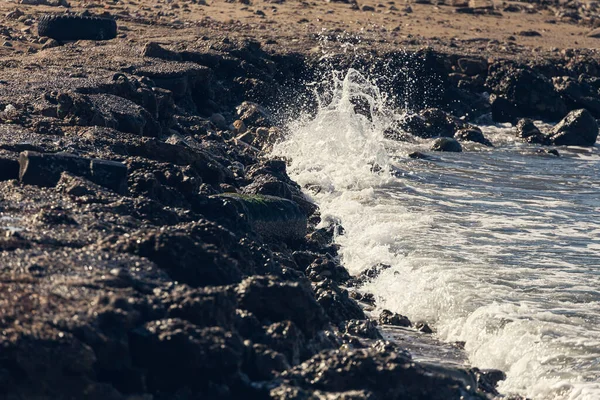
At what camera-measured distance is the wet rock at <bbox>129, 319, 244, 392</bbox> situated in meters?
5.75

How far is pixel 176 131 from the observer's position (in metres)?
15.4

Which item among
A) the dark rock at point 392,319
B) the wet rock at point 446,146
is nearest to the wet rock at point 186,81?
the wet rock at point 446,146

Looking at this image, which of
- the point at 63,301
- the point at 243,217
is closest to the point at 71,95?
the point at 243,217

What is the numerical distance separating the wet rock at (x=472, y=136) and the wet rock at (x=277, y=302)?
15.2 m

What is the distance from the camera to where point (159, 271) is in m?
6.70

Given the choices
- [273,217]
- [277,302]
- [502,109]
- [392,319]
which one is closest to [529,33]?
[502,109]

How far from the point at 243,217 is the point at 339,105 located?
944 centimetres

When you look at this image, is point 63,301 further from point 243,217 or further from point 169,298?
point 243,217

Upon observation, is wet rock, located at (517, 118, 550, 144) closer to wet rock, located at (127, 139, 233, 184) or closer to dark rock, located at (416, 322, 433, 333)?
wet rock, located at (127, 139, 233, 184)

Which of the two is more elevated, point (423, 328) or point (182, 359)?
point (182, 359)

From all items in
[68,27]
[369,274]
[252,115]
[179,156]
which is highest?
[179,156]

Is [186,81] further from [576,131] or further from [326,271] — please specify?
[326,271]

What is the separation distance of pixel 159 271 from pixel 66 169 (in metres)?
2.45

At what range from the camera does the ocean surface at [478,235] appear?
9.26 metres
